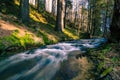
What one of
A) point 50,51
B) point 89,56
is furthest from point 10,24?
point 89,56

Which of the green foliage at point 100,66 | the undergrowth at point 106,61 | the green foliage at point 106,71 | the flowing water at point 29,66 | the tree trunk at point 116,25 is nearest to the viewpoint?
the green foliage at point 106,71

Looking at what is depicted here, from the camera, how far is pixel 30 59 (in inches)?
428

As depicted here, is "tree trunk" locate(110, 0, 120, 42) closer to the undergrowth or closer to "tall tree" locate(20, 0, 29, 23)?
the undergrowth

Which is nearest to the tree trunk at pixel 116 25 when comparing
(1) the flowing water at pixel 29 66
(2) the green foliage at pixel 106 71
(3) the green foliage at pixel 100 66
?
(1) the flowing water at pixel 29 66

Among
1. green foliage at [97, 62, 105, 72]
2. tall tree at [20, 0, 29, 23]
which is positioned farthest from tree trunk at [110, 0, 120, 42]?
A: tall tree at [20, 0, 29, 23]

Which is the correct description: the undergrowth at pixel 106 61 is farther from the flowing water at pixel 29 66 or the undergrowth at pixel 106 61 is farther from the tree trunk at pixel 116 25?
the flowing water at pixel 29 66

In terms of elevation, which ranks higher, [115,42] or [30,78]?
[115,42]

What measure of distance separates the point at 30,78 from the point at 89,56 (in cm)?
386

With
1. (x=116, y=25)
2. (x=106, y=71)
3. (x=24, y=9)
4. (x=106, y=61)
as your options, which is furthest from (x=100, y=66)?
(x=24, y=9)

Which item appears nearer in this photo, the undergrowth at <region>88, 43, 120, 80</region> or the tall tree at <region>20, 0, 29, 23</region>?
the undergrowth at <region>88, 43, 120, 80</region>

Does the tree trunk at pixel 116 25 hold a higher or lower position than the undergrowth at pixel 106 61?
higher

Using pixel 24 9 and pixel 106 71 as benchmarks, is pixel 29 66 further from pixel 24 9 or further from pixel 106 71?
pixel 24 9

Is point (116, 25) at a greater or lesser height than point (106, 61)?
greater

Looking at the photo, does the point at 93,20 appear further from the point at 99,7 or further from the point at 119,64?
the point at 119,64
